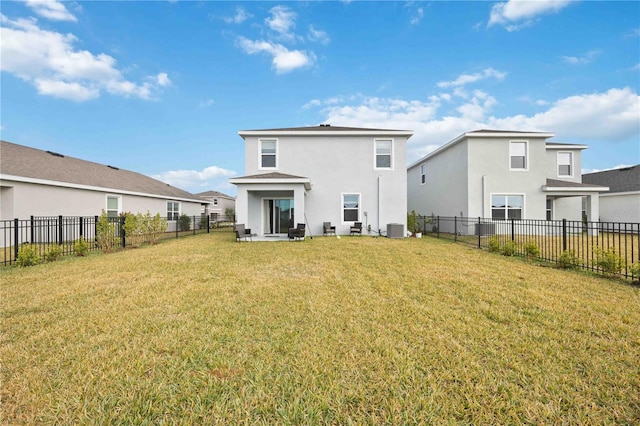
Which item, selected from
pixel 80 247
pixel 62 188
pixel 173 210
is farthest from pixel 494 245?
pixel 173 210

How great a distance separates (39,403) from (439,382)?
140 inches

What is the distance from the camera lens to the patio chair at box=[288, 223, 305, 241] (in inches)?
502

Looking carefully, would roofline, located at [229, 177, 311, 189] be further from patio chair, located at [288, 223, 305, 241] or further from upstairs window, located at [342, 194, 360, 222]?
upstairs window, located at [342, 194, 360, 222]

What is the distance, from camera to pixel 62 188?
1450 cm

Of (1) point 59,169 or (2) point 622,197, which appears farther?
(2) point 622,197

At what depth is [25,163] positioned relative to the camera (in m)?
13.8

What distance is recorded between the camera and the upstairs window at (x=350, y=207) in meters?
15.6

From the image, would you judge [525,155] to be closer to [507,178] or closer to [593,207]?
[507,178]

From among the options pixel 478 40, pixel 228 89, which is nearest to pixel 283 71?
pixel 228 89

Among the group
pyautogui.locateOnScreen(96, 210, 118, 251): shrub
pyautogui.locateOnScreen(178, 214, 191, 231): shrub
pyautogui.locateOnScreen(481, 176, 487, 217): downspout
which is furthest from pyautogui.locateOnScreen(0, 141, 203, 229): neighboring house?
pyautogui.locateOnScreen(481, 176, 487, 217): downspout

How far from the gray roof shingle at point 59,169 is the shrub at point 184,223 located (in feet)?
8.28

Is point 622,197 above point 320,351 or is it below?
above

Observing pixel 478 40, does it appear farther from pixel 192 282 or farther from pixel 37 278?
pixel 37 278

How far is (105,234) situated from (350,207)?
11814mm
